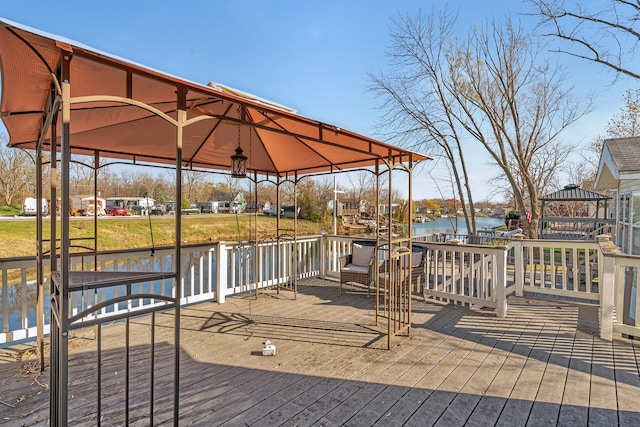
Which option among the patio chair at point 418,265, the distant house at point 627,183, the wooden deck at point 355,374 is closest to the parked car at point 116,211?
the wooden deck at point 355,374

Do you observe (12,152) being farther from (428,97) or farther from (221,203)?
(428,97)

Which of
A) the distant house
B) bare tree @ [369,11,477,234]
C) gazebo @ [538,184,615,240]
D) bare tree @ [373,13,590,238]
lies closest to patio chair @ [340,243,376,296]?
the distant house

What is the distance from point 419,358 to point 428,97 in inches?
482

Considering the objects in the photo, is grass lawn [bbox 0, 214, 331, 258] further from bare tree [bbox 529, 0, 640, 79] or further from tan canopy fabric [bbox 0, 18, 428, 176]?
bare tree [bbox 529, 0, 640, 79]

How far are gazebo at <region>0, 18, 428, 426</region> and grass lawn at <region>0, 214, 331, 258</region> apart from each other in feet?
21.3

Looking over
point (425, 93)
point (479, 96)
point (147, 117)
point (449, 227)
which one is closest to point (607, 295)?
point (147, 117)

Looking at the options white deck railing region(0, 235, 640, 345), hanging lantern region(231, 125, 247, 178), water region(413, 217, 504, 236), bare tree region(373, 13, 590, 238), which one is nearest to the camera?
white deck railing region(0, 235, 640, 345)

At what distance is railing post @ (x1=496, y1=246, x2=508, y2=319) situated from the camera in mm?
4336

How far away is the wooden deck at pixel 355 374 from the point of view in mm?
2223

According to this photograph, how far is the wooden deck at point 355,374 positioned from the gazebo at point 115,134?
1.29 ft

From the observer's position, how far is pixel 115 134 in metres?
3.90

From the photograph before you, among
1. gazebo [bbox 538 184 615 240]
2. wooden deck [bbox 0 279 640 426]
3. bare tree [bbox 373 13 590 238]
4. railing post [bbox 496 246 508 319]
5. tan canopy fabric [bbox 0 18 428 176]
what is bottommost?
wooden deck [bbox 0 279 640 426]

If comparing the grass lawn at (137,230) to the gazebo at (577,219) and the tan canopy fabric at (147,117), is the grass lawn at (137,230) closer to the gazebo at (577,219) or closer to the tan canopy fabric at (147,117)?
the tan canopy fabric at (147,117)

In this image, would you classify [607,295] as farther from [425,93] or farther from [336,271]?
→ [425,93]
